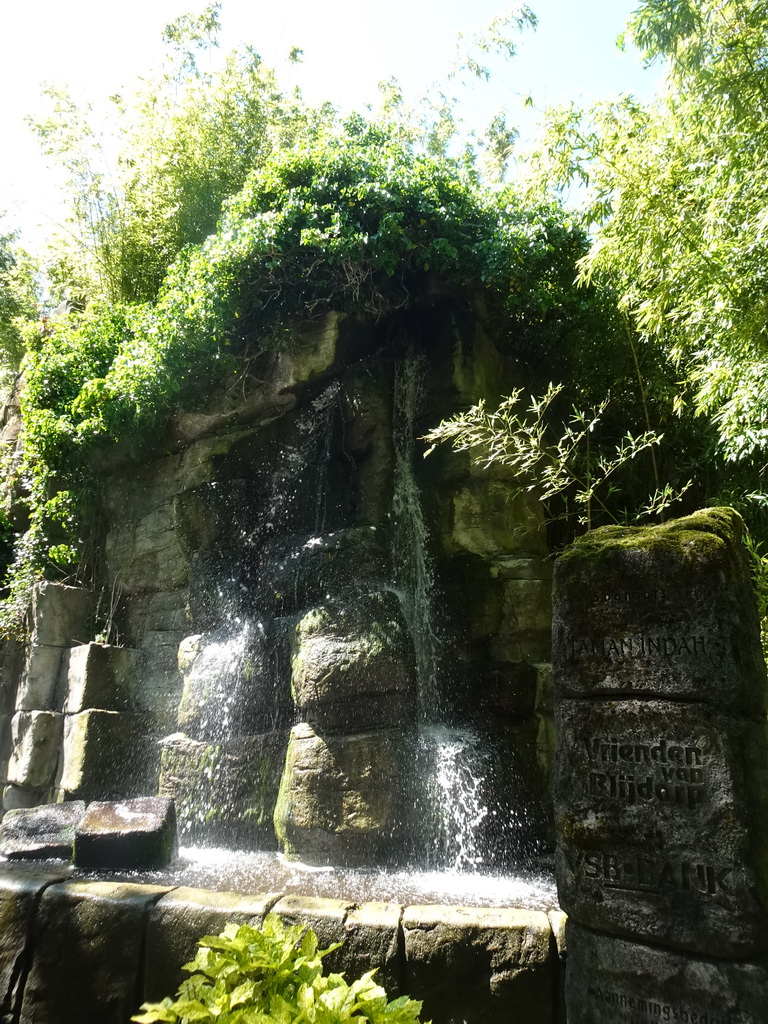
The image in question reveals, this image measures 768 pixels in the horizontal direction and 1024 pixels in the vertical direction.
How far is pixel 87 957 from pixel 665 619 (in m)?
2.64

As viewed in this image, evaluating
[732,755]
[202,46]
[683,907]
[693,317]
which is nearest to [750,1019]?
[683,907]

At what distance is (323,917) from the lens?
2758 millimetres

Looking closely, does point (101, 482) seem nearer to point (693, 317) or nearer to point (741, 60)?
point (693, 317)

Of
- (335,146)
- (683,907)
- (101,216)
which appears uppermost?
(101,216)

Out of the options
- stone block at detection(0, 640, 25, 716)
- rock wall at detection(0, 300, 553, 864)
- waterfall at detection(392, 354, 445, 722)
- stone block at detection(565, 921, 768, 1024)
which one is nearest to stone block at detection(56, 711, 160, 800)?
rock wall at detection(0, 300, 553, 864)

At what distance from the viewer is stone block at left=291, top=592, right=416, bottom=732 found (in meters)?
Answer: 4.86

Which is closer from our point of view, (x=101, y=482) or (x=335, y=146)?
(x=335, y=146)

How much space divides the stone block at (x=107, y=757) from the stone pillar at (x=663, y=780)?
5.11m

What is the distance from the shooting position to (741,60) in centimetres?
461

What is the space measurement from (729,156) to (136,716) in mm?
6682

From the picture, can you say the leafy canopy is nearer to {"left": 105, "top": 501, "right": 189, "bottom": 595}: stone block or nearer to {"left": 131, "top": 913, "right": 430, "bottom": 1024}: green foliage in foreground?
{"left": 105, "top": 501, "right": 189, "bottom": 595}: stone block

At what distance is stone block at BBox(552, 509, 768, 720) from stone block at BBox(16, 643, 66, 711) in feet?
20.6

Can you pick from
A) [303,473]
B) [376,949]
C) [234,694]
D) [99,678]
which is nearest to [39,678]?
[99,678]

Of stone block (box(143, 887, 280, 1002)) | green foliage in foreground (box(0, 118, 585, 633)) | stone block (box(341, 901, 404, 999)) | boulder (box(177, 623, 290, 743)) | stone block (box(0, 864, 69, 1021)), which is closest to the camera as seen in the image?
stone block (box(341, 901, 404, 999))
